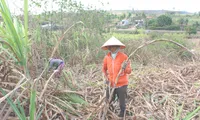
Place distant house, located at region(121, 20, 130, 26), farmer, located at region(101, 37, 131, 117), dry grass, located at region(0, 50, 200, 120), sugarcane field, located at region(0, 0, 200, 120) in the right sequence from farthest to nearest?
distant house, located at region(121, 20, 130, 26) → farmer, located at region(101, 37, 131, 117) → dry grass, located at region(0, 50, 200, 120) → sugarcane field, located at region(0, 0, 200, 120)

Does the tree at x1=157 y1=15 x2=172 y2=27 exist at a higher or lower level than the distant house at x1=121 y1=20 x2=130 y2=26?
lower

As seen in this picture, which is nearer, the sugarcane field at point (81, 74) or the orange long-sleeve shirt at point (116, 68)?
the sugarcane field at point (81, 74)

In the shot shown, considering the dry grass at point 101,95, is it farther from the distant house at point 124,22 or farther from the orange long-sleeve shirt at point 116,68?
the distant house at point 124,22

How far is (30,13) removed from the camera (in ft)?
15.7

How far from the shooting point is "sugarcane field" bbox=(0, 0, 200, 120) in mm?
1762

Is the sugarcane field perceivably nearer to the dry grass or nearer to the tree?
the dry grass

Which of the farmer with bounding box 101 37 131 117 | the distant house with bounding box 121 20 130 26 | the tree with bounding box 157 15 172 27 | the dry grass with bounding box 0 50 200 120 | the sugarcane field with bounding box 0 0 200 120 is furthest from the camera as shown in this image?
the tree with bounding box 157 15 172 27

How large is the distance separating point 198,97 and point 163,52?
3.45 metres

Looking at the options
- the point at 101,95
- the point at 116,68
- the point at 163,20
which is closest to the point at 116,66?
the point at 116,68

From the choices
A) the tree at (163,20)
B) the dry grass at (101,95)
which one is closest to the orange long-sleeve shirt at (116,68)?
the dry grass at (101,95)

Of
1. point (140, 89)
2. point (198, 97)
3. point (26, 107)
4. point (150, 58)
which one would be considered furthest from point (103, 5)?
point (26, 107)

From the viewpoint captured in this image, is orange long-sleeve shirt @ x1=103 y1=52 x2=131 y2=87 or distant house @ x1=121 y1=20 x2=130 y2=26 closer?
orange long-sleeve shirt @ x1=103 y1=52 x2=131 y2=87

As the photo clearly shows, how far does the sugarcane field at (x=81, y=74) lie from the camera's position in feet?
5.78

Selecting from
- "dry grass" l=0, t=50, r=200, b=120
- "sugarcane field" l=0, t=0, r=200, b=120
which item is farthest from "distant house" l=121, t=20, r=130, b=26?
"dry grass" l=0, t=50, r=200, b=120
